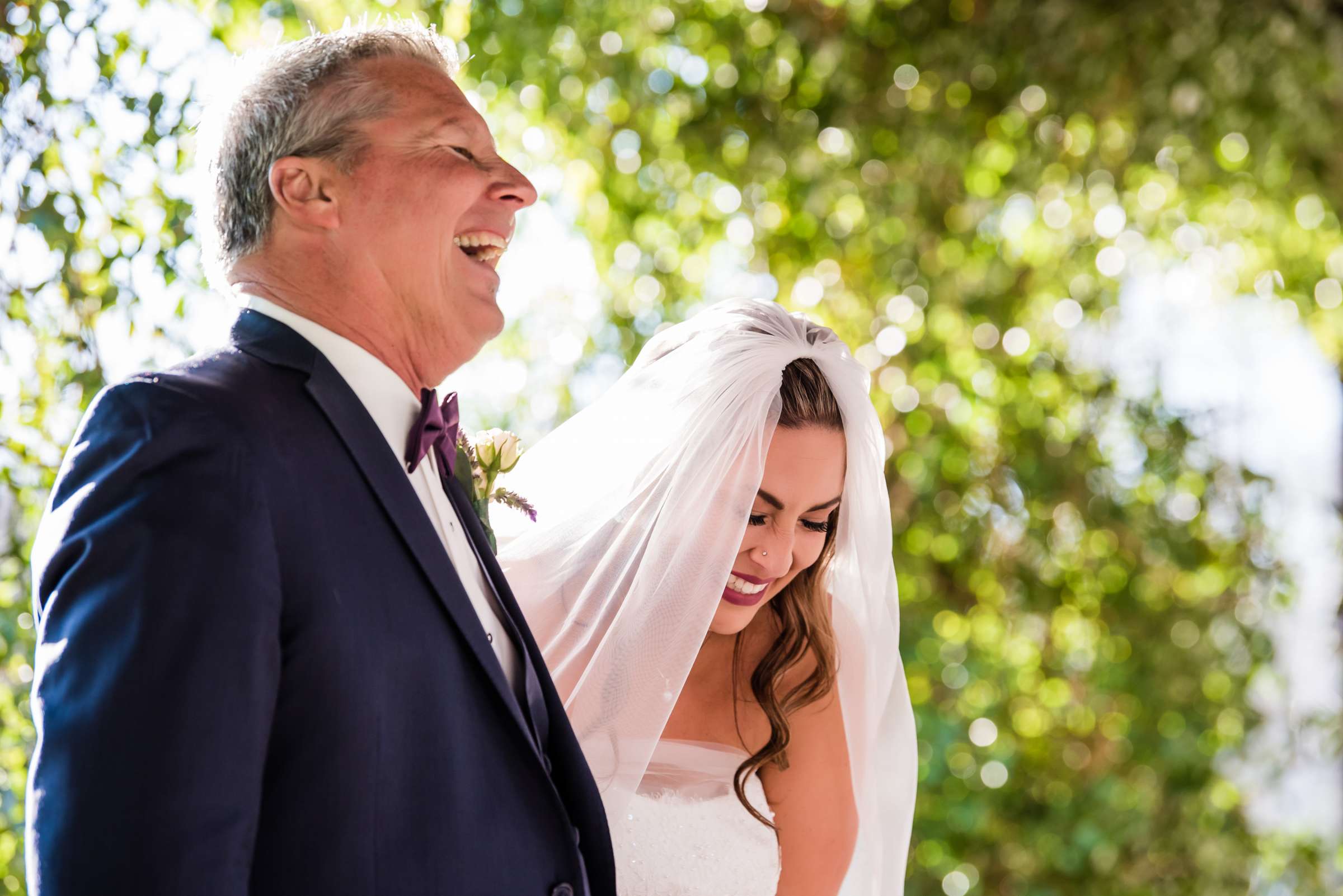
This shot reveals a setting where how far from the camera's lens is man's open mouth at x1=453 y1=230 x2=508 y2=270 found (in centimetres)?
153

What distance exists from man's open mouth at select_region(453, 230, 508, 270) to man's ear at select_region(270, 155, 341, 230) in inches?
7.0

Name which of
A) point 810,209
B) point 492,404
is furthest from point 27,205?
point 810,209

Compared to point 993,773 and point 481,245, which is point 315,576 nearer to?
point 481,245

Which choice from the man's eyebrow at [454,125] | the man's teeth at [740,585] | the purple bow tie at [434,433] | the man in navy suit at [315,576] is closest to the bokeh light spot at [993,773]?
the man's teeth at [740,585]

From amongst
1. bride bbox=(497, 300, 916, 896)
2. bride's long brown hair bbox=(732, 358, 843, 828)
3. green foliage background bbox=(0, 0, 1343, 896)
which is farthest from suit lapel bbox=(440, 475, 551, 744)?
green foliage background bbox=(0, 0, 1343, 896)

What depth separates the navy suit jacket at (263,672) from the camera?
100 cm

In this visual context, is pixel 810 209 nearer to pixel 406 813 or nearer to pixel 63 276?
pixel 63 276

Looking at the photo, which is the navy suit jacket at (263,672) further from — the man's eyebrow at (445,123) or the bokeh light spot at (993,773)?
the bokeh light spot at (993,773)

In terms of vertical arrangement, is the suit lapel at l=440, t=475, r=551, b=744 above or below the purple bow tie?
below

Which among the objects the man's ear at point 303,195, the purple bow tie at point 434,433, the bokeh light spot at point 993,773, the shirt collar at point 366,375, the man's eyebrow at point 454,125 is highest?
the man's eyebrow at point 454,125

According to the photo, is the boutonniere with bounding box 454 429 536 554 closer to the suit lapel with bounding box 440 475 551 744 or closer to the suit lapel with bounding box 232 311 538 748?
the suit lapel with bounding box 440 475 551 744

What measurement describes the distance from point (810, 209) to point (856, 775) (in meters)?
2.40

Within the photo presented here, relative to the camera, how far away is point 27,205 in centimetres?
224

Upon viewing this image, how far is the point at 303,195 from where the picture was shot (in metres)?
1.36
